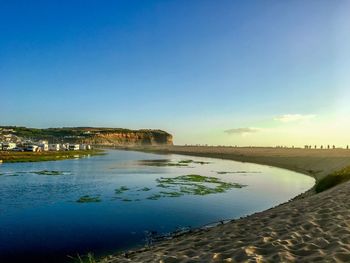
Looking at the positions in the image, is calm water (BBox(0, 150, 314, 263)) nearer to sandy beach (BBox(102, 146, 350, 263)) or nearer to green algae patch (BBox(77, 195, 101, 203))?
green algae patch (BBox(77, 195, 101, 203))

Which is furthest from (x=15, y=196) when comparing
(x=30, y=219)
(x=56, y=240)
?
(x=56, y=240)

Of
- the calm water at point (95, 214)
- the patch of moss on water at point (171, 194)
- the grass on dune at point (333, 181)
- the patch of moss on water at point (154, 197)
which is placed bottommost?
the calm water at point (95, 214)

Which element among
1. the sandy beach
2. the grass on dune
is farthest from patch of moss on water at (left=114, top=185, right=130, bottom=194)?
the sandy beach

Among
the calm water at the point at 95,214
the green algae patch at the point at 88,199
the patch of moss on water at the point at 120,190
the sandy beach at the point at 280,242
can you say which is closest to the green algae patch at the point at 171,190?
the patch of moss on water at the point at 120,190

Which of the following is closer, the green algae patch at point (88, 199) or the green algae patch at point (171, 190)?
the green algae patch at point (88, 199)

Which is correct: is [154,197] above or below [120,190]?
above

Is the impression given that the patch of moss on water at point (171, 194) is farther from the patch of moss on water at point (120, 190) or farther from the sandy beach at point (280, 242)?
the sandy beach at point (280, 242)

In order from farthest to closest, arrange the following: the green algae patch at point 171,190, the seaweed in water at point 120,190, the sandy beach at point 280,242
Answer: the seaweed in water at point 120,190 → the green algae patch at point 171,190 → the sandy beach at point 280,242

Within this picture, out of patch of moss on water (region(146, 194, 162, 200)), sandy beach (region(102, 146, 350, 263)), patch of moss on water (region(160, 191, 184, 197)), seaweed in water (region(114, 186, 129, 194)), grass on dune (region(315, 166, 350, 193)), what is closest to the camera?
sandy beach (region(102, 146, 350, 263))

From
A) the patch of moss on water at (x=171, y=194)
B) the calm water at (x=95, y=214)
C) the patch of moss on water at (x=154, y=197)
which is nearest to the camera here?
the calm water at (x=95, y=214)

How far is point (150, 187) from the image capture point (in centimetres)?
4731

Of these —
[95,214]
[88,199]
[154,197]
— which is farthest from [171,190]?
[95,214]

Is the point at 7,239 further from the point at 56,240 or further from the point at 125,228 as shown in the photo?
the point at 125,228

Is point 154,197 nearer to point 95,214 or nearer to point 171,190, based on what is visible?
point 171,190
